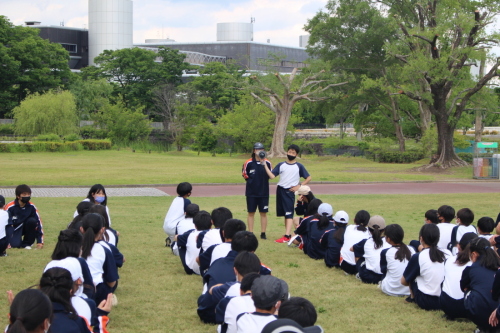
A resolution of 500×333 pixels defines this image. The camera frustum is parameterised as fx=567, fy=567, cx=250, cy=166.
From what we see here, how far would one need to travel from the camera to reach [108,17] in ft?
298

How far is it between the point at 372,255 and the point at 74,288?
449 centimetres

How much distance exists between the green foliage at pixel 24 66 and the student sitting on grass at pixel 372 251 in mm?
56397

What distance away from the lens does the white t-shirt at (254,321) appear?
4.04 metres

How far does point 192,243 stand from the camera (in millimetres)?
8016

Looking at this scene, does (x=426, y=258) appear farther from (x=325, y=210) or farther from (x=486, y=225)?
(x=325, y=210)

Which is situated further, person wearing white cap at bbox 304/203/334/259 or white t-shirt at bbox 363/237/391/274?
person wearing white cap at bbox 304/203/334/259

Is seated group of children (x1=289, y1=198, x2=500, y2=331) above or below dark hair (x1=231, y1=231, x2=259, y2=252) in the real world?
below

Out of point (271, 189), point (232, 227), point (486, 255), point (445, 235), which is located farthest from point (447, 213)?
point (271, 189)

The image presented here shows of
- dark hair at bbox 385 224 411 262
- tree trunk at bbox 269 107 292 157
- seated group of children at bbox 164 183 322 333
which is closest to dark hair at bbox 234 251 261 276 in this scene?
seated group of children at bbox 164 183 322 333

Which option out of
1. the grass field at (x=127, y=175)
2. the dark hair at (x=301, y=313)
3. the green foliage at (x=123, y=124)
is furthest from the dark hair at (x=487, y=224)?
the green foliage at (x=123, y=124)

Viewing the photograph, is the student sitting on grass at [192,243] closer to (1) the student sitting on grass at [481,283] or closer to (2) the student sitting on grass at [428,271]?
(2) the student sitting on grass at [428,271]

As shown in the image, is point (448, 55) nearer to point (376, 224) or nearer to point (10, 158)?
point (376, 224)

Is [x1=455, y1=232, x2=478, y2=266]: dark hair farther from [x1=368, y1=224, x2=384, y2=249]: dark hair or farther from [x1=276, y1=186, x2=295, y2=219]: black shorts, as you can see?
[x1=276, y1=186, x2=295, y2=219]: black shorts

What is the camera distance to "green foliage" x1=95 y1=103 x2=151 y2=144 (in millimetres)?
54500
